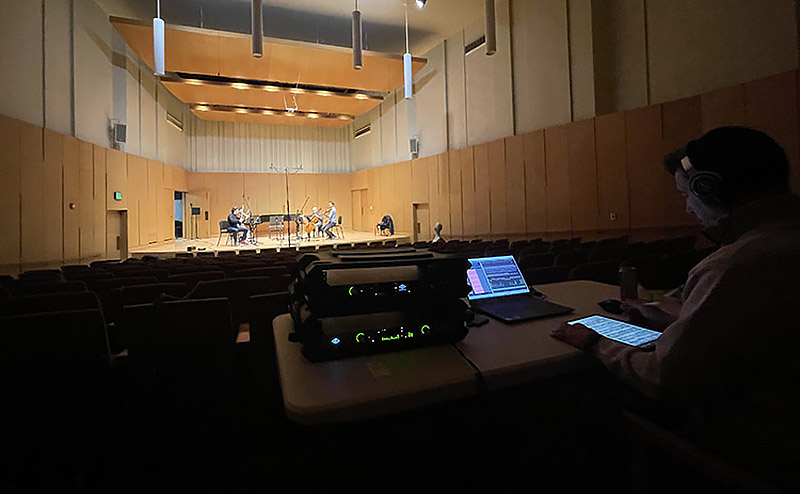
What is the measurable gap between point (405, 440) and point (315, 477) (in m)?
0.43

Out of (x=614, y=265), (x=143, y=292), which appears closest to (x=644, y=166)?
(x=614, y=265)

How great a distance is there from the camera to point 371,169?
53.4 ft

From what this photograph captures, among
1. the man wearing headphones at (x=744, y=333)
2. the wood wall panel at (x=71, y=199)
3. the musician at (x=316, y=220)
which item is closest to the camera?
the man wearing headphones at (x=744, y=333)

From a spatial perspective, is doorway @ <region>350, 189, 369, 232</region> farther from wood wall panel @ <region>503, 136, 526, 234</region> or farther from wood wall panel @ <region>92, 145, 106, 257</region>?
wood wall panel @ <region>92, 145, 106, 257</region>

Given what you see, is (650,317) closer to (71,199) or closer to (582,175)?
(582,175)

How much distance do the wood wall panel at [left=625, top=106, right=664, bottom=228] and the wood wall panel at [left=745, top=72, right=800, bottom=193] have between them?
1.37m

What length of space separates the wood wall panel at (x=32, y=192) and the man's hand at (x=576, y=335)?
29.2ft

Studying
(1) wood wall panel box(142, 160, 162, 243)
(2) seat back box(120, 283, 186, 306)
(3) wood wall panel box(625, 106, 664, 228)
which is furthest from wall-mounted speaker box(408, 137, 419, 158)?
(2) seat back box(120, 283, 186, 306)

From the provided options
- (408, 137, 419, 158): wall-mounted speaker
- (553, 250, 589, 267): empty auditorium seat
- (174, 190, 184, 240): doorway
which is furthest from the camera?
(174, 190, 184, 240): doorway

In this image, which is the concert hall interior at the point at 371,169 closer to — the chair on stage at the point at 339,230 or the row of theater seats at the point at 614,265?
the row of theater seats at the point at 614,265

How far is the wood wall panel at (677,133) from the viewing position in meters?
6.70

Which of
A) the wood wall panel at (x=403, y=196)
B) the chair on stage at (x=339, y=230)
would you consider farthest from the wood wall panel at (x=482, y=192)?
the chair on stage at (x=339, y=230)

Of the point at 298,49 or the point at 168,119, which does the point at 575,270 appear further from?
the point at 168,119

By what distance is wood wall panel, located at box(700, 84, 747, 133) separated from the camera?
20.0 feet
